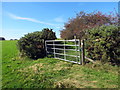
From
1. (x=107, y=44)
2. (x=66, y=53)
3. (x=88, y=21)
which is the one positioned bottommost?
(x=66, y=53)

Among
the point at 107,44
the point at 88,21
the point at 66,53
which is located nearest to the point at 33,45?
the point at 66,53

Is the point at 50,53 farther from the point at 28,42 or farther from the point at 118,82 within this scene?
the point at 118,82

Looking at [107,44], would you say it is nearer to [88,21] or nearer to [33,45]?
[33,45]

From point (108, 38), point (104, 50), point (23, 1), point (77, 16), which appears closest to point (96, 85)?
point (104, 50)

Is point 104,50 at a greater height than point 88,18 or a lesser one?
lesser

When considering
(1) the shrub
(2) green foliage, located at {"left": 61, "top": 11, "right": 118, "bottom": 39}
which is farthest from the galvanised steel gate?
(2) green foliage, located at {"left": 61, "top": 11, "right": 118, "bottom": 39}

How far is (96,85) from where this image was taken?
250 centimetres

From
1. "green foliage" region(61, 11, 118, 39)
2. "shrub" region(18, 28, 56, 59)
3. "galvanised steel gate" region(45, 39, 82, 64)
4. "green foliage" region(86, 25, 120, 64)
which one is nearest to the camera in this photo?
"green foliage" region(86, 25, 120, 64)

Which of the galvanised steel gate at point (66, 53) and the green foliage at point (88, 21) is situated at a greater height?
the green foliage at point (88, 21)

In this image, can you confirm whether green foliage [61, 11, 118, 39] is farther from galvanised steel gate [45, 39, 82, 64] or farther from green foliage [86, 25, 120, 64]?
green foliage [86, 25, 120, 64]

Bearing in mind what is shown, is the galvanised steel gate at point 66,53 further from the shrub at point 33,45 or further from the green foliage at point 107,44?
the green foliage at point 107,44

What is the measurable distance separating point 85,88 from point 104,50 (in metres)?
2.27

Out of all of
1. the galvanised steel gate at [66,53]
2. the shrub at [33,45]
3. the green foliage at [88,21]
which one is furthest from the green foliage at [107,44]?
the green foliage at [88,21]

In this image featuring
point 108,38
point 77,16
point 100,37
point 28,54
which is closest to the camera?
point 108,38
